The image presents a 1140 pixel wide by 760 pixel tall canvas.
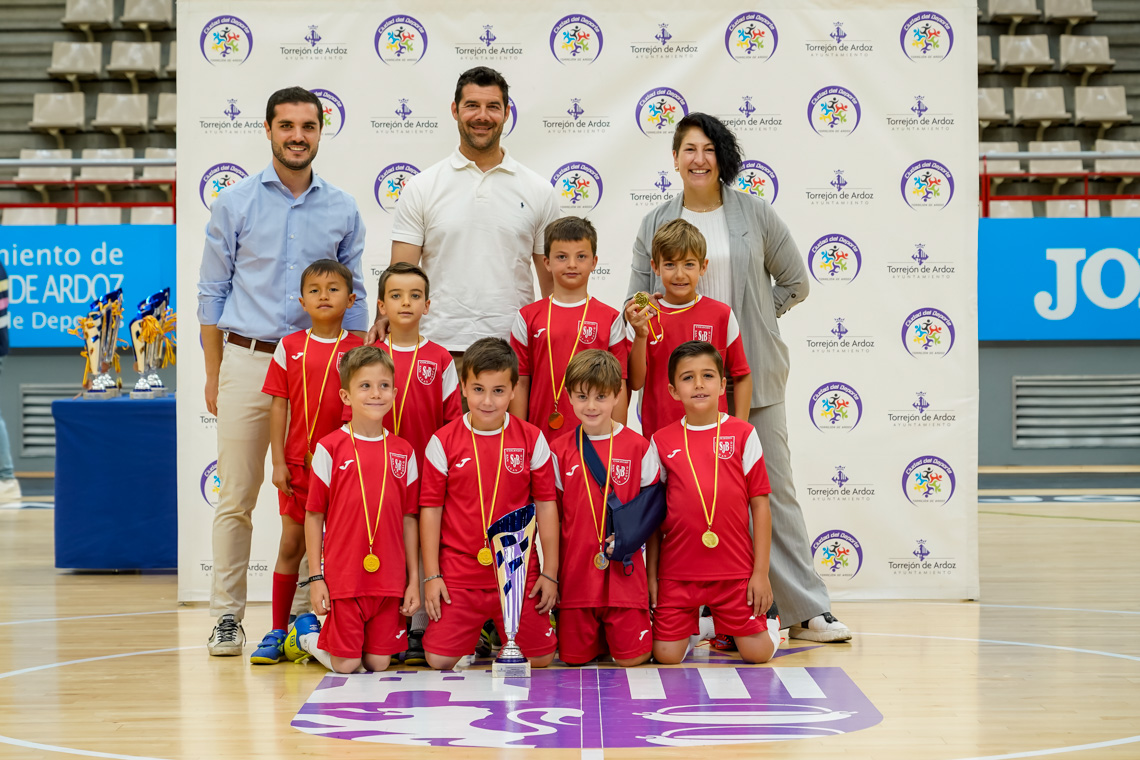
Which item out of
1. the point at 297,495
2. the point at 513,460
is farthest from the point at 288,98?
the point at 513,460

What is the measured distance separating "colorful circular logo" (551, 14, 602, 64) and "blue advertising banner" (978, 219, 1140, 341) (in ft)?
16.2

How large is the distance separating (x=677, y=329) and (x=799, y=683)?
1.13 m

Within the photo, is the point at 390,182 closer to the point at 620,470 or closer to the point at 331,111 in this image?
the point at 331,111

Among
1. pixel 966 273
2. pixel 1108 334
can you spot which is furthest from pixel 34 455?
pixel 1108 334

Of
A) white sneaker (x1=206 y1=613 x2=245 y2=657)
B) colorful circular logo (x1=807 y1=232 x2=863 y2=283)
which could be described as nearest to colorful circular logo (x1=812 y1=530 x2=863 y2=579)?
colorful circular logo (x1=807 y1=232 x2=863 y2=283)

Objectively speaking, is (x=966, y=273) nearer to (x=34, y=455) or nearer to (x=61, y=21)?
(x=34, y=455)

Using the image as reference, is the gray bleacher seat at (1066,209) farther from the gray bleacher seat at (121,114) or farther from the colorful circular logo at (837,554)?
the gray bleacher seat at (121,114)

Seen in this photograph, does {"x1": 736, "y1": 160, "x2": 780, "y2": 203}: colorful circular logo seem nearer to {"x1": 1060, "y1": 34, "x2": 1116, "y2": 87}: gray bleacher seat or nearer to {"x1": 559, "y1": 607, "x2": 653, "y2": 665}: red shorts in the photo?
{"x1": 559, "y1": 607, "x2": 653, "y2": 665}: red shorts

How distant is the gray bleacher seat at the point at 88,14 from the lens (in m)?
12.3

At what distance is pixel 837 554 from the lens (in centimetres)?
475

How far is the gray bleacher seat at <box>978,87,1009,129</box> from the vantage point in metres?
11.6

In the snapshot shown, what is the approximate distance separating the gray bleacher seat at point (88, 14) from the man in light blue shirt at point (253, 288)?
1000 cm

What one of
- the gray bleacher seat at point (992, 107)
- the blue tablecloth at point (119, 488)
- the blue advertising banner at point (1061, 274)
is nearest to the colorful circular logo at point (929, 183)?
the blue tablecloth at point (119, 488)

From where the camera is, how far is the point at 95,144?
39.3 ft
